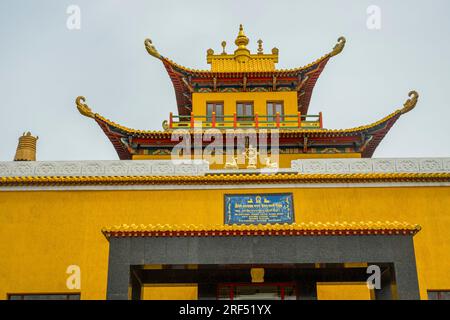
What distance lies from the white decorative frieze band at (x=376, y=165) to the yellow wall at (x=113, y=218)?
657 mm

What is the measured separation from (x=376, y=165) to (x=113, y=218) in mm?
8298

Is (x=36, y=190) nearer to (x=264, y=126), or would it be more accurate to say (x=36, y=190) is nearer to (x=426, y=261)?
(x=264, y=126)

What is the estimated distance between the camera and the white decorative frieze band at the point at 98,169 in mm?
17406

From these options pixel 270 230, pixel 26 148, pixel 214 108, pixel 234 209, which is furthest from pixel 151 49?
pixel 270 230

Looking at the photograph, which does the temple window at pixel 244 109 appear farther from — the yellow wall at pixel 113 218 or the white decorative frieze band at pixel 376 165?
the yellow wall at pixel 113 218

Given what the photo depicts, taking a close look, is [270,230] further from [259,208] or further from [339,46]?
[339,46]

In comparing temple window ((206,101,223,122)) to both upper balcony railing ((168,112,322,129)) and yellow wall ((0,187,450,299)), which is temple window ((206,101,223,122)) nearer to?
upper balcony railing ((168,112,322,129))

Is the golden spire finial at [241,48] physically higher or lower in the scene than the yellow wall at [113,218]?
higher

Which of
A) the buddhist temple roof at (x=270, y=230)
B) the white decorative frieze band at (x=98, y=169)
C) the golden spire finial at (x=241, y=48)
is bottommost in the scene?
A: the buddhist temple roof at (x=270, y=230)

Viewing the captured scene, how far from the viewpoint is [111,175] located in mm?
17438

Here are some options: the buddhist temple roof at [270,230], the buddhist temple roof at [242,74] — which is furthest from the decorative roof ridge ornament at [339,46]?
the buddhist temple roof at [270,230]
